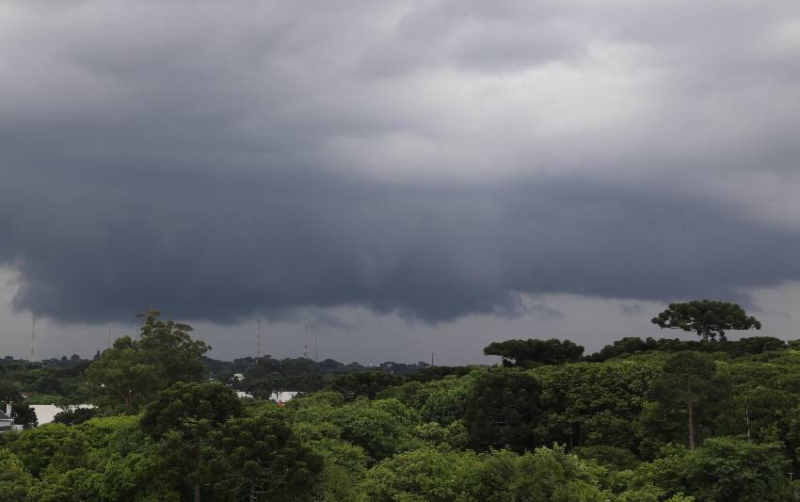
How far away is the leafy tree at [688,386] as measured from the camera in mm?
67750

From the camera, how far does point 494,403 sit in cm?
8406

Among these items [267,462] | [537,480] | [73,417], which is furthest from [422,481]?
[73,417]

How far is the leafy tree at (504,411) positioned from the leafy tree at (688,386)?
56.5ft

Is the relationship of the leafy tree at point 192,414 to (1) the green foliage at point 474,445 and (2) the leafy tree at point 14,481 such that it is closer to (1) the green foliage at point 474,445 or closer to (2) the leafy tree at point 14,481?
(1) the green foliage at point 474,445

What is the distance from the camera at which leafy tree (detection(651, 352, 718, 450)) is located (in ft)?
222

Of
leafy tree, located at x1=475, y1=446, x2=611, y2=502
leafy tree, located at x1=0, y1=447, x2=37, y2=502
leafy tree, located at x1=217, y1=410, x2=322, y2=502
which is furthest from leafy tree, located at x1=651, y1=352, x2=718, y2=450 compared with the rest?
leafy tree, located at x1=0, y1=447, x2=37, y2=502

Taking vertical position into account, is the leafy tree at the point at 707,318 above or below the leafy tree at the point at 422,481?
above

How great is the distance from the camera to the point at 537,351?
12800 cm

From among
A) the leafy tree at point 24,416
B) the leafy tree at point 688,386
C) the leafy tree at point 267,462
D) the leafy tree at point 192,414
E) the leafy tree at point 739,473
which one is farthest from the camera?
the leafy tree at point 24,416

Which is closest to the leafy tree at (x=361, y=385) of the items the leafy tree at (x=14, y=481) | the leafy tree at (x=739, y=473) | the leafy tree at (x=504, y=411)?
the leafy tree at (x=504, y=411)

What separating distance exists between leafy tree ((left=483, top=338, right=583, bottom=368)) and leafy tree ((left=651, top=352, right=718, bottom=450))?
189 ft

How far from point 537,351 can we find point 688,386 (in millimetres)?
60183

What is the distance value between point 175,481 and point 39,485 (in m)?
9.00

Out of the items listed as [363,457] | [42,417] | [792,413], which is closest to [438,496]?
[363,457]
